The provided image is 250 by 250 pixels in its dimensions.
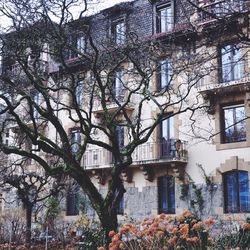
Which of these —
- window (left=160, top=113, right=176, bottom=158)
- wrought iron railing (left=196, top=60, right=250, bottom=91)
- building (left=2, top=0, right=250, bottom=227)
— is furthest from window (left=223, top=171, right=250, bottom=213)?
wrought iron railing (left=196, top=60, right=250, bottom=91)

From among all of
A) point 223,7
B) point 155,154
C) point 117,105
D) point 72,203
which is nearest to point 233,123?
point 155,154

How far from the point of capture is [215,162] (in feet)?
72.4

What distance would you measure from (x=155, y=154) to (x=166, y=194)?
2115 mm

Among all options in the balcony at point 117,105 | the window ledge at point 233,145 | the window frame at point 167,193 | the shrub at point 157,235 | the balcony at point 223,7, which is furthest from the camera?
the balcony at point 117,105

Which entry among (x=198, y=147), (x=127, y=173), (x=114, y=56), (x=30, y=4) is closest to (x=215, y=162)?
(x=198, y=147)

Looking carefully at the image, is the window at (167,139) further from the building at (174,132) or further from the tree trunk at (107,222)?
the tree trunk at (107,222)

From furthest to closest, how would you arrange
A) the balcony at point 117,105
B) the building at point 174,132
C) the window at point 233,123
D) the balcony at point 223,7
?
the balcony at point 117,105 → the window at point 233,123 → the building at point 174,132 → the balcony at point 223,7

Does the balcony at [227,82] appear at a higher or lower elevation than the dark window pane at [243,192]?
higher

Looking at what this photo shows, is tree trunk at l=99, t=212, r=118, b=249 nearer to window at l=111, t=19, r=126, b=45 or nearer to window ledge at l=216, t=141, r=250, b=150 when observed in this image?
window at l=111, t=19, r=126, b=45

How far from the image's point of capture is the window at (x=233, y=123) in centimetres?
2158

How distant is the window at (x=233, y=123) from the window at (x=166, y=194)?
12.0 ft

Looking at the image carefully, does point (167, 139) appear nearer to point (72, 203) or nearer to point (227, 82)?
point (227, 82)

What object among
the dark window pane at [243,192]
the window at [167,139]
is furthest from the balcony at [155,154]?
the dark window pane at [243,192]

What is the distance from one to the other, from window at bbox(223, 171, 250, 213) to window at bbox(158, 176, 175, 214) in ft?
9.51
